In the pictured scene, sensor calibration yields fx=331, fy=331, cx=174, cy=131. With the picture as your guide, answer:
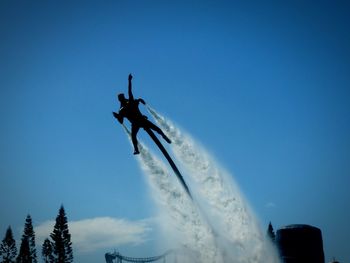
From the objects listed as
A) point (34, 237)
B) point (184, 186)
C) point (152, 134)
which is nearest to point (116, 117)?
point (152, 134)

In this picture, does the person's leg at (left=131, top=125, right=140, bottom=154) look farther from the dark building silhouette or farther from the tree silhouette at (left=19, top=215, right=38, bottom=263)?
the tree silhouette at (left=19, top=215, right=38, bottom=263)

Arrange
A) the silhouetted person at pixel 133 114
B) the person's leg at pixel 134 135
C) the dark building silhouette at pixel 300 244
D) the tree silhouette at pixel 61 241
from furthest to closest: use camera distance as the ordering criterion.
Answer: the tree silhouette at pixel 61 241 < the person's leg at pixel 134 135 < the silhouetted person at pixel 133 114 < the dark building silhouette at pixel 300 244

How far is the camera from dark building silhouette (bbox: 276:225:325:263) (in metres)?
13.5

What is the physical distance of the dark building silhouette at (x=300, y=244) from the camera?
1355 cm

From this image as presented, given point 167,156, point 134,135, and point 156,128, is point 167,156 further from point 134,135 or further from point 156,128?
point 134,135

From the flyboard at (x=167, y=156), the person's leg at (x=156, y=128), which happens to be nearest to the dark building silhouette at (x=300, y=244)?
the person's leg at (x=156, y=128)

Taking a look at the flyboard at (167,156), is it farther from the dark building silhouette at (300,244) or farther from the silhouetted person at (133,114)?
the dark building silhouette at (300,244)

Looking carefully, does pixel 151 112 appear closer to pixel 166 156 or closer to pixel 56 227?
pixel 166 156

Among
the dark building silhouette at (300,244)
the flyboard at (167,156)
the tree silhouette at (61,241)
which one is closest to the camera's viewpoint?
the dark building silhouette at (300,244)

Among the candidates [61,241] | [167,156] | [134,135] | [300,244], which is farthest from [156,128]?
[61,241]

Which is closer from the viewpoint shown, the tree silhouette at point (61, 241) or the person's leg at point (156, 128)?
the person's leg at point (156, 128)

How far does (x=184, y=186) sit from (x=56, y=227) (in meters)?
48.9

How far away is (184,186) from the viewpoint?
26.6 m

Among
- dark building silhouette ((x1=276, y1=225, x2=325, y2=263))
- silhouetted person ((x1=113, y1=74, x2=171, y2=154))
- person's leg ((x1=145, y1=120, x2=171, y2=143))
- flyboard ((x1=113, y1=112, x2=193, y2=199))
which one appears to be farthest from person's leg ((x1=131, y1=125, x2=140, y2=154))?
dark building silhouette ((x1=276, y1=225, x2=325, y2=263))
